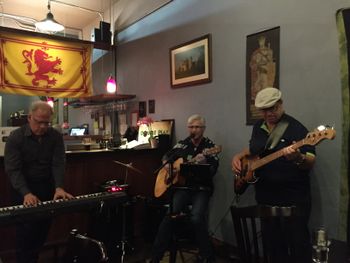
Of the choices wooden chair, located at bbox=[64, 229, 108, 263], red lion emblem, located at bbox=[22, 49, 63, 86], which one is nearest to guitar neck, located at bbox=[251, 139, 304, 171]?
wooden chair, located at bbox=[64, 229, 108, 263]

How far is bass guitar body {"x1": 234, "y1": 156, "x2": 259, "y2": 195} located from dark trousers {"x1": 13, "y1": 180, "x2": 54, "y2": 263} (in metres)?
1.52

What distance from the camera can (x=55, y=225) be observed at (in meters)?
3.27

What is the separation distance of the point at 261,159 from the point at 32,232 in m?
1.81

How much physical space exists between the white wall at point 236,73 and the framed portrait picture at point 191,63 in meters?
0.08

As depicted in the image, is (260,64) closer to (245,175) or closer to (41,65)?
(245,175)

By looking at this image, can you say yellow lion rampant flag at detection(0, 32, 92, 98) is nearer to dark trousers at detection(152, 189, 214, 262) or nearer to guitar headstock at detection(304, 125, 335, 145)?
dark trousers at detection(152, 189, 214, 262)

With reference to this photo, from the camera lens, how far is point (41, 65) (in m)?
4.18

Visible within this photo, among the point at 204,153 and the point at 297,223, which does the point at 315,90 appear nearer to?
the point at 204,153

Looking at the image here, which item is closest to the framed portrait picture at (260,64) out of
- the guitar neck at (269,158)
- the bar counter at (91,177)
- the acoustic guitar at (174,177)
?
the acoustic guitar at (174,177)

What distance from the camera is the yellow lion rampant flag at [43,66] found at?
395cm

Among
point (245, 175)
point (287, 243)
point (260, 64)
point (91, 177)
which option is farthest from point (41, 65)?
point (287, 243)

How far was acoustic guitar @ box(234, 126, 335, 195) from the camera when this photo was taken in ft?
6.57

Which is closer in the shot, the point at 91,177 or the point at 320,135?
the point at 320,135

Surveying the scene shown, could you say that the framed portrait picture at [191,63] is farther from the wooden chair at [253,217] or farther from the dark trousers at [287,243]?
the dark trousers at [287,243]
